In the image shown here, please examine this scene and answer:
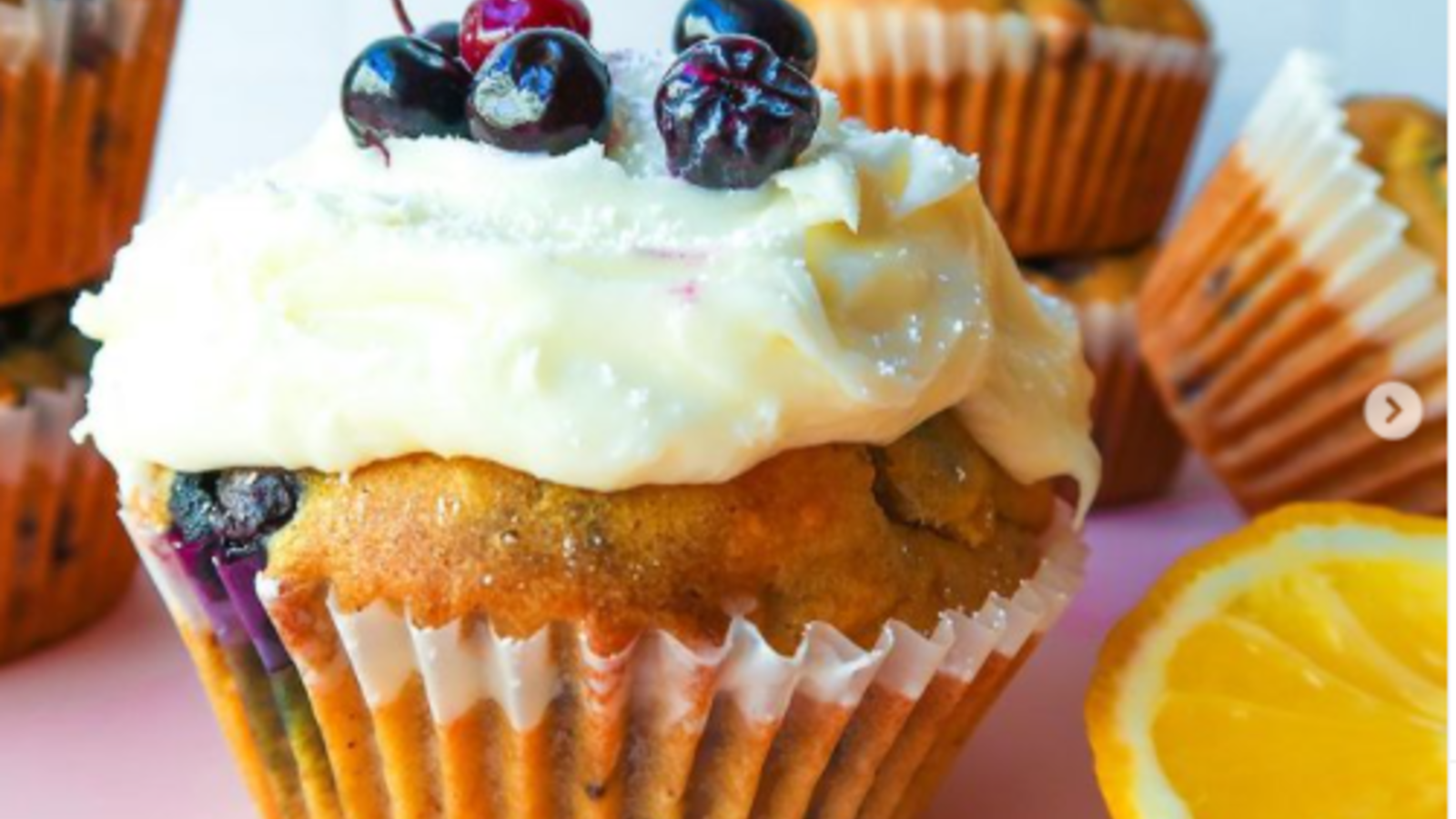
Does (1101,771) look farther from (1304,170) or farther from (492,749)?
(1304,170)

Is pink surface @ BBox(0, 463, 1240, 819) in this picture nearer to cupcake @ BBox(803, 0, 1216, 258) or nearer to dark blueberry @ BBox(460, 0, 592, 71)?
cupcake @ BBox(803, 0, 1216, 258)

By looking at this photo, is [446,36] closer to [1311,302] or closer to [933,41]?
[933,41]

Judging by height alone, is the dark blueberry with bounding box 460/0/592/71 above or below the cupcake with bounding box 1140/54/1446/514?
above

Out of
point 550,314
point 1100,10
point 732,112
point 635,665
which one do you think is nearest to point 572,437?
point 550,314

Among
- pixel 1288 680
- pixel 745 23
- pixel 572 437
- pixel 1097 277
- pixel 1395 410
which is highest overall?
pixel 745 23

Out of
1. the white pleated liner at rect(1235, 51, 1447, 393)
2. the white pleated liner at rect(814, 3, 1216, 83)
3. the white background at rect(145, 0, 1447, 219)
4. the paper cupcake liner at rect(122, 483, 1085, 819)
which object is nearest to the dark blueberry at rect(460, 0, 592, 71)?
the paper cupcake liner at rect(122, 483, 1085, 819)

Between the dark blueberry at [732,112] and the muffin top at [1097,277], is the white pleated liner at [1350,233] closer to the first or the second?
the muffin top at [1097,277]
